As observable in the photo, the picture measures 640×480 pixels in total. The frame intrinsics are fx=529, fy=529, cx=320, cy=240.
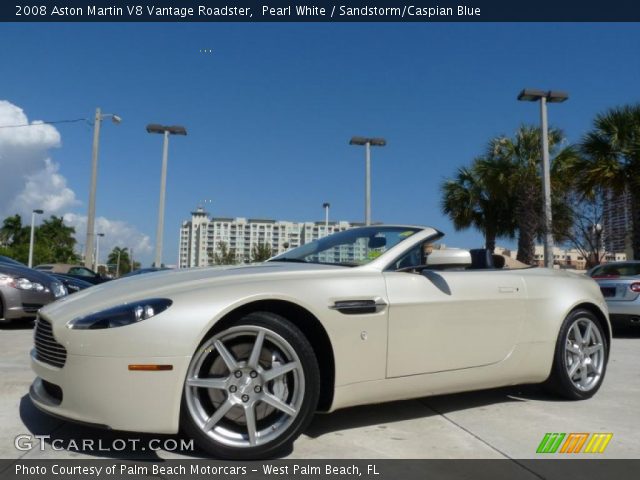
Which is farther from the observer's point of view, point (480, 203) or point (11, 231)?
point (11, 231)

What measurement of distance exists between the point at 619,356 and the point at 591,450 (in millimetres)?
3736

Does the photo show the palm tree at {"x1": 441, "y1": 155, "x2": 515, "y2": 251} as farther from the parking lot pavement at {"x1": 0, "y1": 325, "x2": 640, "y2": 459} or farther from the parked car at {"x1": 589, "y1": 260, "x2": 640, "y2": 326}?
the parking lot pavement at {"x1": 0, "y1": 325, "x2": 640, "y2": 459}

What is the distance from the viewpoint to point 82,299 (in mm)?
2771

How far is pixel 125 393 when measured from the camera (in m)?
2.38

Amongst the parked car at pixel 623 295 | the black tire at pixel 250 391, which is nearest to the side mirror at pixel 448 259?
the black tire at pixel 250 391

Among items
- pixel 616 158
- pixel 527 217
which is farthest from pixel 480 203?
pixel 616 158

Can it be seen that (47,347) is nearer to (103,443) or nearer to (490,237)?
(103,443)

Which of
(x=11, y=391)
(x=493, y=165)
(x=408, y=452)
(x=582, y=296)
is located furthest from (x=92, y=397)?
(x=493, y=165)

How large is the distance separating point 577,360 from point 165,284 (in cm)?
304

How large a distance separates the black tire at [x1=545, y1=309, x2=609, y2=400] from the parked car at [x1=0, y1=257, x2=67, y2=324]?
6535 mm

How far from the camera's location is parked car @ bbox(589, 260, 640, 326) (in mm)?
7305

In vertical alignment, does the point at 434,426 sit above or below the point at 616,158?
below

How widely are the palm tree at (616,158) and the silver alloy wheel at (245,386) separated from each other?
1353 centimetres

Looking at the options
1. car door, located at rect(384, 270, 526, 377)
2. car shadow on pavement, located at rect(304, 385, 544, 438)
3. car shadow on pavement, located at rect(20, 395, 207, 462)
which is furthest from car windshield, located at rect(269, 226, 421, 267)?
car shadow on pavement, located at rect(20, 395, 207, 462)
